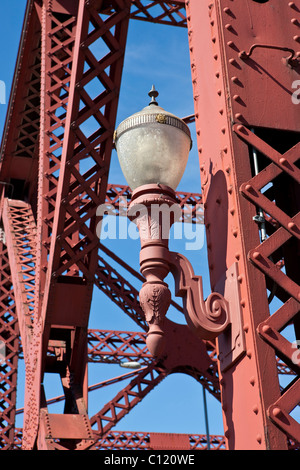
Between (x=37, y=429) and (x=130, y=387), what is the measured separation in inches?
424

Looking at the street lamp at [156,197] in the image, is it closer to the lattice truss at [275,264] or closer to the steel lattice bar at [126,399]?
the lattice truss at [275,264]

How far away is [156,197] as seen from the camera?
14.7 feet

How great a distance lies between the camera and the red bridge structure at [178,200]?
155 inches

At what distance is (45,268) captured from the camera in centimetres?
1120

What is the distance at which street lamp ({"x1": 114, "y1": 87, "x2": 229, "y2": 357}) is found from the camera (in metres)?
4.29

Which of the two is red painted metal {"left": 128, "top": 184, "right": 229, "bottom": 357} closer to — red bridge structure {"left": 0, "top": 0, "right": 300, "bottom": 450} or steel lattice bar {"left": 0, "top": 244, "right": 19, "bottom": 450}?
red bridge structure {"left": 0, "top": 0, "right": 300, "bottom": 450}

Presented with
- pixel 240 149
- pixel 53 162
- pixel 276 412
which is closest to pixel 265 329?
pixel 276 412

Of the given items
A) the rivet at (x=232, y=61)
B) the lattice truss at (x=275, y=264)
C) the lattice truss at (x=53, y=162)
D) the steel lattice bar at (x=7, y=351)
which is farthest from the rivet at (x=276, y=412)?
the steel lattice bar at (x=7, y=351)

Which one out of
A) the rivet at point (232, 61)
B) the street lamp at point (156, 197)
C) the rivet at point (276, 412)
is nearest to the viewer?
the rivet at point (276, 412)

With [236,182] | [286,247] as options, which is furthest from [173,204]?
[286,247]

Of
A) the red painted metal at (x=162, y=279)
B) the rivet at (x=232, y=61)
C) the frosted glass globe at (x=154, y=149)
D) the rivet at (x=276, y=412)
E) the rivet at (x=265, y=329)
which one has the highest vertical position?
the rivet at (x=232, y=61)

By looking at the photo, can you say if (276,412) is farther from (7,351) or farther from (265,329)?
(7,351)

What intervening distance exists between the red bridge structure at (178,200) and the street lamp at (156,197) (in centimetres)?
21

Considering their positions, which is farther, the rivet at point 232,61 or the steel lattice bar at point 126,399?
the steel lattice bar at point 126,399
